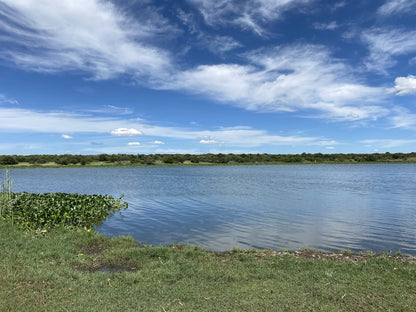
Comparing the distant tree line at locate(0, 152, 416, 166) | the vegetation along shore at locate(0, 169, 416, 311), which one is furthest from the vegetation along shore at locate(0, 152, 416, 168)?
the vegetation along shore at locate(0, 169, 416, 311)

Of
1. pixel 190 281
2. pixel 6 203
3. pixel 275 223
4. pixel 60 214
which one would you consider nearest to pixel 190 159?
pixel 6 203

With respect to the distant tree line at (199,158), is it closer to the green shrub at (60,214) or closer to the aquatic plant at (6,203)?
the green shrub at (60,214)

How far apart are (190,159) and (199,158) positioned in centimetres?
474

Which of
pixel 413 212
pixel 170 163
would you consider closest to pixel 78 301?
pixel 413 212

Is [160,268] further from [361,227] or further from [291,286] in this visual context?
[361,227]

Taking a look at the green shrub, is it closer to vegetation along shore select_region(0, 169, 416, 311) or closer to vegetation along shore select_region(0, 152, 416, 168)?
vegetation along shore select_region(0, 169, 416, 311)

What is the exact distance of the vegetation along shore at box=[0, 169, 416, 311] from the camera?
6.04 m

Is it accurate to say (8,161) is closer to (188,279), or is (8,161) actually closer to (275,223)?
(275,223)

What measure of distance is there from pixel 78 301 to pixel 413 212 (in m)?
22.3

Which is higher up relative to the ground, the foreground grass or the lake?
the foreground grass

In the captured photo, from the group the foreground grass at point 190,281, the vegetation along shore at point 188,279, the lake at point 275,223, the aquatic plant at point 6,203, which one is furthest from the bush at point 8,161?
the foreground grass at point 190,281

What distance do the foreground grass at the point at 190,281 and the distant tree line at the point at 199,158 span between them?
115391 mm

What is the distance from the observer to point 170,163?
128875 mm

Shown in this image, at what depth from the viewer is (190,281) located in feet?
24.1
